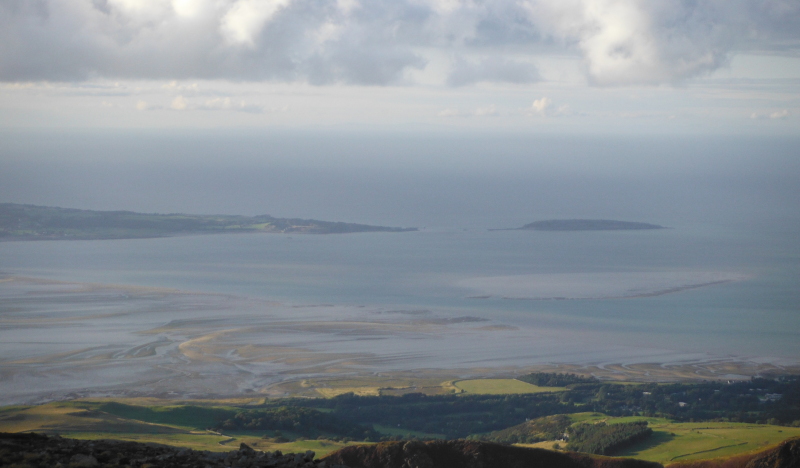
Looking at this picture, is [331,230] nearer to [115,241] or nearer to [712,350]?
[115,241]

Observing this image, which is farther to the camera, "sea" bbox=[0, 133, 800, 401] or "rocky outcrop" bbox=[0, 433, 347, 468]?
"sea" bbox=[0, 133, 800, 401]

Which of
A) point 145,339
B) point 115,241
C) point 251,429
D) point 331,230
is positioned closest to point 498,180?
point 331,230

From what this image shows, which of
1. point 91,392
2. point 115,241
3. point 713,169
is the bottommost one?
point 91,392

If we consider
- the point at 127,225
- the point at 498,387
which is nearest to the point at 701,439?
the point at 498,387

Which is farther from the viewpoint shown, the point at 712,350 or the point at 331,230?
the point at 331,230

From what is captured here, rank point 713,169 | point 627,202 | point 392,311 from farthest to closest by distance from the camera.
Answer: point 713,169 < point 627,202 < point 392,311

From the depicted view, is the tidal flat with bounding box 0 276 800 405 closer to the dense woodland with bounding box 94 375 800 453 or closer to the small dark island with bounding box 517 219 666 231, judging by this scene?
the dense woodland with bounding box 94 375 800 453

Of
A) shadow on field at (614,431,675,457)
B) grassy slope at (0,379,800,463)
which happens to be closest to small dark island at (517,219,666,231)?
grassy slope at (0,379,800,463)
